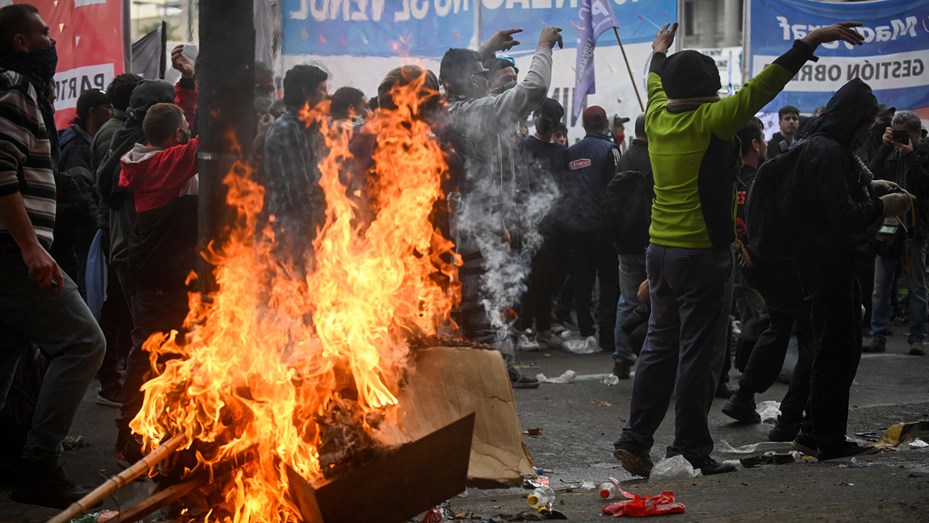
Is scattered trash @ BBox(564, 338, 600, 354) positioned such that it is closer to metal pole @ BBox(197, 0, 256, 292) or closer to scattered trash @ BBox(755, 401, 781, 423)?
scattered trash @ BBox(755, 401, 781, 423)

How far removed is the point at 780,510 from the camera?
4.53 metres

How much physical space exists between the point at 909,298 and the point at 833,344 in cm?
528

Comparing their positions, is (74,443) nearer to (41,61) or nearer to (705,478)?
(41,61)

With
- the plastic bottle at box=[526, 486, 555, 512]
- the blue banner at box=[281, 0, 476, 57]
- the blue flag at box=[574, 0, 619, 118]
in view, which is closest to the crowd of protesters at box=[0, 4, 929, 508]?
the plastic bottle at box=[526, 486, 555, 512]

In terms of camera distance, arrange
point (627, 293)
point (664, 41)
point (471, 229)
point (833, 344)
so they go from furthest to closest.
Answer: point (627, 293), point (471, 229), point (664, 41), point (833, 344)

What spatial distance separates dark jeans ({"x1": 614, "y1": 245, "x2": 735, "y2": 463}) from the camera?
5621 mm

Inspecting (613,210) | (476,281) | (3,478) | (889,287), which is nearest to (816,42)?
(476,281)

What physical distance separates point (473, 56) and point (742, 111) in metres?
2.37

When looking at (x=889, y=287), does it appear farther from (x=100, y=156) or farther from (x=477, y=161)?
(x=100, y=156)

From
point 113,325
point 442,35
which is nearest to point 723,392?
point 113,325

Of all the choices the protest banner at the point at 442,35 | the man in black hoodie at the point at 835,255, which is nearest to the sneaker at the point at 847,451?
the man in black hoodie at the point at 835,255

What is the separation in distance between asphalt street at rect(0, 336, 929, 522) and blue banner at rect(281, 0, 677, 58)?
4874mm

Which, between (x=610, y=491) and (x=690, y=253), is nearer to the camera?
(x=610, y=491)

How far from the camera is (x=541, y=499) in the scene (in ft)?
15.4
